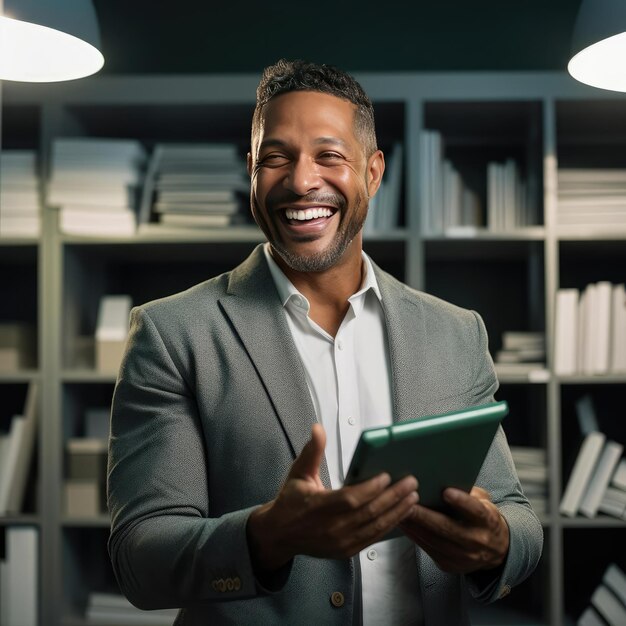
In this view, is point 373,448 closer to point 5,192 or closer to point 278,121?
point 278,121

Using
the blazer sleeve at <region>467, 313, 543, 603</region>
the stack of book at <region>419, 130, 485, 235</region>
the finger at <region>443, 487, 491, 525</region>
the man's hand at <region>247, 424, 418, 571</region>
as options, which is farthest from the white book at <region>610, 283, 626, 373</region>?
the man's hand at <region>247, 424, 418, 571</region>

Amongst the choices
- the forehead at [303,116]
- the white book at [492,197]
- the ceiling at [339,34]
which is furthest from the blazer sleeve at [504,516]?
the ceiling at [339,34]

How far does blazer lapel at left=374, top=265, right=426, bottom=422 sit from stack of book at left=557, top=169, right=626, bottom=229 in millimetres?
1330

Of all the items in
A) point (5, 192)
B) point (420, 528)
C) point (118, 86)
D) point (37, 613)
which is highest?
point (118, 86)

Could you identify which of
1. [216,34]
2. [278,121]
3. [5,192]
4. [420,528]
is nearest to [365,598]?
[420,528]

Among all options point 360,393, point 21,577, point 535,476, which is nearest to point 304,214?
point 360,393

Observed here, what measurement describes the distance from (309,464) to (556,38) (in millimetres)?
2800

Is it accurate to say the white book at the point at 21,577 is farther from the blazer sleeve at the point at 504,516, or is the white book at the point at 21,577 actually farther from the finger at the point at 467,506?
the finger at the point at 467,506

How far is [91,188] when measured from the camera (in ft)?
8.81

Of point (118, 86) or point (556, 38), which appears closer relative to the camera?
point (118, 86)

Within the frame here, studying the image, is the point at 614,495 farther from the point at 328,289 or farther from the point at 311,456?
the point at 311,456

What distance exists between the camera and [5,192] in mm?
2695

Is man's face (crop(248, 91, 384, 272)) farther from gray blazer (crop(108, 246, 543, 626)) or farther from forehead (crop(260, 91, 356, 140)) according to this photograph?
gray blazer (crop(108, 246, 543, 626))

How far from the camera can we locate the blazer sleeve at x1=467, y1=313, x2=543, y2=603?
123 cm
